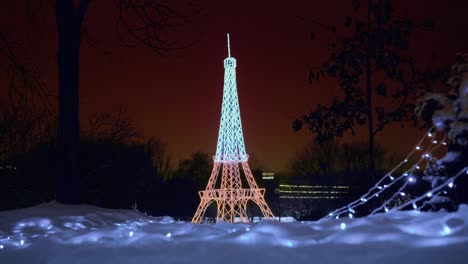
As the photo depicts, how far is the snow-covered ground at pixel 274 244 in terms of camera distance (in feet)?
6.15

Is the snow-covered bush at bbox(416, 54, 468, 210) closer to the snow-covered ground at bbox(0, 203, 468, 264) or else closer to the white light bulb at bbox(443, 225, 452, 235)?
the snow-covered ground at bbox(0, 203, 468, 264)

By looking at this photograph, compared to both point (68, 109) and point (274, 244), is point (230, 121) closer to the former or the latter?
point (68, 109)

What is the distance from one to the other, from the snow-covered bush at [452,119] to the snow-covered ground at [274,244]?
0.57m

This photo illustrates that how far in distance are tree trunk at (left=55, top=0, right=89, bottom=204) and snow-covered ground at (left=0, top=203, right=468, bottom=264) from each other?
3720mm

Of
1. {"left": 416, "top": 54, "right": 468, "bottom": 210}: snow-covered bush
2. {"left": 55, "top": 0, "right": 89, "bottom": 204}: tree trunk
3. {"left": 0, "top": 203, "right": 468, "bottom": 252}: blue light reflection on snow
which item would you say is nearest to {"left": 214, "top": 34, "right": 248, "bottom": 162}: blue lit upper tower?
{"left": 55, "top": 0, "right": 89, "bottom": 204}: tree trunk

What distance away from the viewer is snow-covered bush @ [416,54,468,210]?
298 centimetres

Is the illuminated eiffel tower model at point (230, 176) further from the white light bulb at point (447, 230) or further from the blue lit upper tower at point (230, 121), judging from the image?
the white light bulb at point (447, 230)

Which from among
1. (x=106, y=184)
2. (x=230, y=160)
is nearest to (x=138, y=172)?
(x=106, y=184)

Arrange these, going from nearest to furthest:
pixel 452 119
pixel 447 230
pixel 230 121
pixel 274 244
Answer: pixel 447 230
pixel 274 244
pixel 452 119
pixel 230 121

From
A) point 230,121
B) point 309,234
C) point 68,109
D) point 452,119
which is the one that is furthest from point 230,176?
point 309,234

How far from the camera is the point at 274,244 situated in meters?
2.21

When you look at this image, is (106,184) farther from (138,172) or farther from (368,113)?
(368,113)

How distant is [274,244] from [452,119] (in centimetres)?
157

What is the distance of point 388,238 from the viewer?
204 centimetres
